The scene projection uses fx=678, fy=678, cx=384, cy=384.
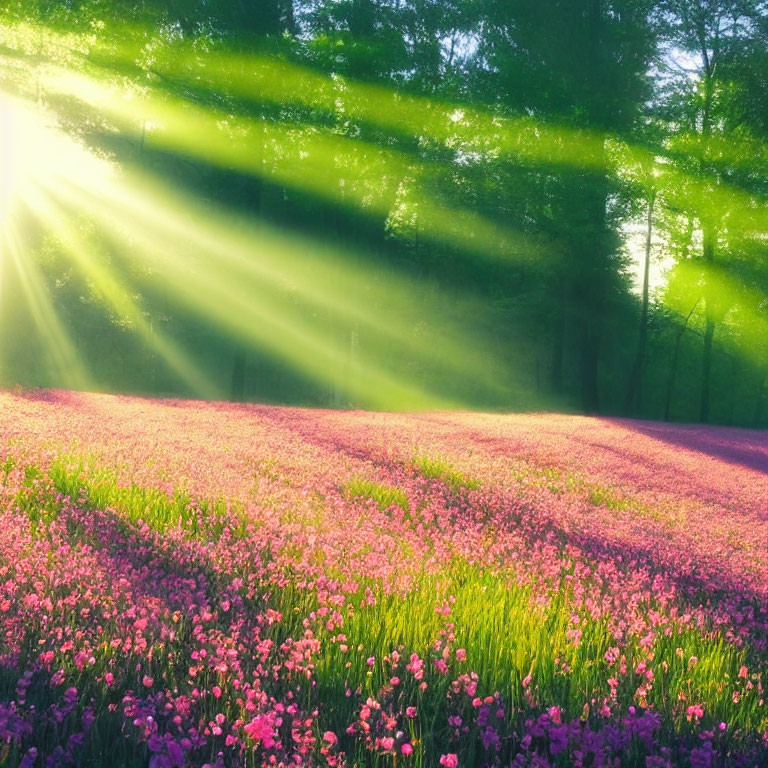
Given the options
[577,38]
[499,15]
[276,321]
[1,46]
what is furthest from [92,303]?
[577,38]

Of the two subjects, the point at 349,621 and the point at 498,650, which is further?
the point at 349,621

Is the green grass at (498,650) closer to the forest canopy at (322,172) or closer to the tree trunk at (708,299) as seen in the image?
the forest canopy at (322,172)

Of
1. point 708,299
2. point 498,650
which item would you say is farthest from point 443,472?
Result: point 708,299

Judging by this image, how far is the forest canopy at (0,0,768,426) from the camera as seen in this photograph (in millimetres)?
26656

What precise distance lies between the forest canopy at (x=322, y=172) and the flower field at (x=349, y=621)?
2248 centimetres

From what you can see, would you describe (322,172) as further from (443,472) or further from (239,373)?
(443,472)

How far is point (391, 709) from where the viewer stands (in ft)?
8.00

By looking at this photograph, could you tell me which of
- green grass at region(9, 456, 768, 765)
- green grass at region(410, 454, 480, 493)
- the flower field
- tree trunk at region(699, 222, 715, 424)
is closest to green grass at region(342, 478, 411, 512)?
the flower field

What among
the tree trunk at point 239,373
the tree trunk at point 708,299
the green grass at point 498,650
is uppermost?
the tree trunk at point 708,299

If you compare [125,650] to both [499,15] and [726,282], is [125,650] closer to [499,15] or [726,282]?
[499,15]

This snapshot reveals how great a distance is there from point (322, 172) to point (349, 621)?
95.0 ft

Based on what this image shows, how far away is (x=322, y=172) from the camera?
30.2 metres

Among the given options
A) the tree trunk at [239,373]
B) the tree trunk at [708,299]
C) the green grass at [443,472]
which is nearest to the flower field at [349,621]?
the green grass at [443,472]

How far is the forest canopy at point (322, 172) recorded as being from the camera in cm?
2666
